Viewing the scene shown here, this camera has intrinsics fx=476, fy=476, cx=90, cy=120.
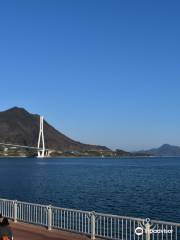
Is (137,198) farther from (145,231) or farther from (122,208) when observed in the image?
(145,231)

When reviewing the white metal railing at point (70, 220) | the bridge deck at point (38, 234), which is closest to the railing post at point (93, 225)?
the white metal railing at point (70, 220)

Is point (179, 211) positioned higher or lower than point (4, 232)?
lower

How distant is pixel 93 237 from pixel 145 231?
2982 millimetres

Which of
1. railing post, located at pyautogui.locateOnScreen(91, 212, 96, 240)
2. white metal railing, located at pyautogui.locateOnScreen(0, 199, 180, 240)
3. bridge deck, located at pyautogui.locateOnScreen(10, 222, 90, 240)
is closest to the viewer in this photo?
railing post, located at pyautogui.locateOnScreen(91, 212, 96, 240)

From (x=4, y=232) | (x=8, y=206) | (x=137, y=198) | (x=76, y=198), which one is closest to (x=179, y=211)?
(x=137, y=198)

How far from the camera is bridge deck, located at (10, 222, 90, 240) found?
19.1m

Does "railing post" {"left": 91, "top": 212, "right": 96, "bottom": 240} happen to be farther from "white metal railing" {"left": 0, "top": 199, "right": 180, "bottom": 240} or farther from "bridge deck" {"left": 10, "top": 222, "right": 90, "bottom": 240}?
"bridge deck" {"left": 10, "top": 222, "right": 90, "bottom": 240}

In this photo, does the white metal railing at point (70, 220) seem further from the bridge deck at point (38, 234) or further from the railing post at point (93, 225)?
the bridge deck at point (38, 234)

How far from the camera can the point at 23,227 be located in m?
21.8

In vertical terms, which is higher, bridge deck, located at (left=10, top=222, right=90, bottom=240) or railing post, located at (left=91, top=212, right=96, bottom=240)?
railing post, located at (left=91, top=212, right=96, bottom=240)

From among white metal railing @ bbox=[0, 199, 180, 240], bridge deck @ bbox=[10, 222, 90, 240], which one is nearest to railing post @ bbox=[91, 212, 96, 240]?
white metal railing @ bbox=[0, 199, 180, 240]

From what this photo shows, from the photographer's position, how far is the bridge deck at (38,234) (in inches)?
751

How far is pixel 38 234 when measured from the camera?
65.6 ft

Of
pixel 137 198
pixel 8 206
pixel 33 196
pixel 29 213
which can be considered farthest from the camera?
pixel 33 196
